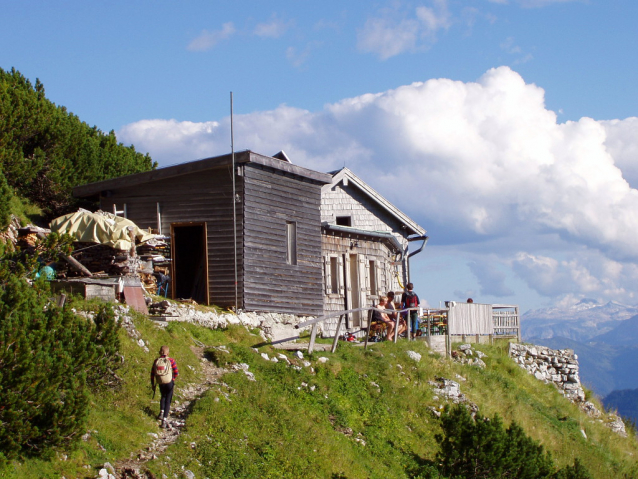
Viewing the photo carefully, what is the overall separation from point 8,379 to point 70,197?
18.8m

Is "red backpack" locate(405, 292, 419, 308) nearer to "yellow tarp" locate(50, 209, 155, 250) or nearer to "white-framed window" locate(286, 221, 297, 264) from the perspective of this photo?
"white-framed window" locate(286, 221, 297, 264)

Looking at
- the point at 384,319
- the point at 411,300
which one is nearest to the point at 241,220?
the point at 384,319

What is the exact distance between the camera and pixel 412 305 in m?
23.1

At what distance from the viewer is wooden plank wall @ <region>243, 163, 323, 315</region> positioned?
22.0 m

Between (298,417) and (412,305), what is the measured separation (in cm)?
948

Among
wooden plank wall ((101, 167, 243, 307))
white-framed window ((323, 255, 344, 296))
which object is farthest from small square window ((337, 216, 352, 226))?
wooden plank wall ((101, 167, 243, 307))

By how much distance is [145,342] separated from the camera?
1509 centimetres

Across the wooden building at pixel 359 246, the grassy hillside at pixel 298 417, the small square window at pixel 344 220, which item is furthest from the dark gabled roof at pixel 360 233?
the grassy hillside at pixel 298 417

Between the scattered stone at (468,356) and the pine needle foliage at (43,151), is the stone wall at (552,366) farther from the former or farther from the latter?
the pine needle foliage at (43,151)

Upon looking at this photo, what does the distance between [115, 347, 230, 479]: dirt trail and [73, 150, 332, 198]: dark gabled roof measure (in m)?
6.98

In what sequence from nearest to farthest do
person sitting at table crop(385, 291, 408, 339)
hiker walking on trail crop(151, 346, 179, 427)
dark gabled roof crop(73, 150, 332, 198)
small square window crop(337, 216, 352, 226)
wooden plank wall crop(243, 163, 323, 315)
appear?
hiker walking on trail crop(151, 346, 179, 427)
dark gabled roof crop(73, 150, 332, 198)
wooden plank wall crop(243, 163, 323, 315)
person sitting at table crop(385, 291, 408, 339)
small square window crop(337, 216, 352, 226)

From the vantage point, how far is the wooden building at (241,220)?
21844 mm

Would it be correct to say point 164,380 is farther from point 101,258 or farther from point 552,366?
point 552,366

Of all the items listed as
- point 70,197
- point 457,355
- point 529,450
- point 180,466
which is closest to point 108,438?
point 180,466
